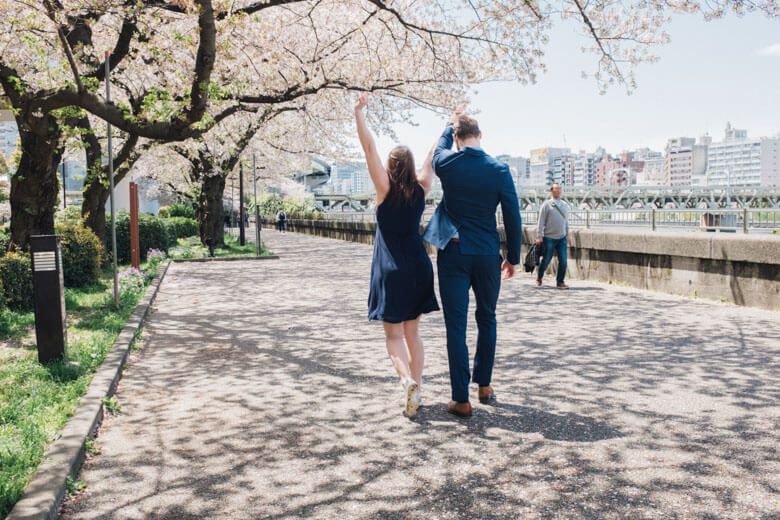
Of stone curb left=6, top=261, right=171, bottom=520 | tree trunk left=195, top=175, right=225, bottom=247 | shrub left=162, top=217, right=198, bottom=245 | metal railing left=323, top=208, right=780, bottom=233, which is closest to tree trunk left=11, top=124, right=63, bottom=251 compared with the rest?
stone curb left=6, top=261, right=171, bottom=520

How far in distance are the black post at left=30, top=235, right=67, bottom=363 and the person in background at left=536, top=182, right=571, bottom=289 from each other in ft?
28.6

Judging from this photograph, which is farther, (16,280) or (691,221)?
(691,221)

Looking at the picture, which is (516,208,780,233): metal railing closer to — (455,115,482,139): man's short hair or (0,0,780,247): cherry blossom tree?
(0,0,780,247): cherry blossom tree

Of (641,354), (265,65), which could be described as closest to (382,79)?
(265,65)

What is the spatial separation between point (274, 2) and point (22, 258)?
6476mm

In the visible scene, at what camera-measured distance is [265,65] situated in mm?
18062

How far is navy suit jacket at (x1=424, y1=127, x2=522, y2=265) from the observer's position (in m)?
5.25

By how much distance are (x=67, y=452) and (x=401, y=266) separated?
7.70 ft

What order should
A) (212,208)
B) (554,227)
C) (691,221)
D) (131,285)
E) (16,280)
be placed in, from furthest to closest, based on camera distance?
(212,208)
(691,221)
(554,227)
(131,285)
(16,280)

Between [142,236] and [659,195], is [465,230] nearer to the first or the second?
[142,236]

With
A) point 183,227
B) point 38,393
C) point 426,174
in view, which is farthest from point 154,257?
point 183,227

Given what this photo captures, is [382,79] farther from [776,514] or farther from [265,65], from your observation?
[776,514]

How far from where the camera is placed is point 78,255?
13.3 metres

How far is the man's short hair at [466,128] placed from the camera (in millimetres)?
5312
